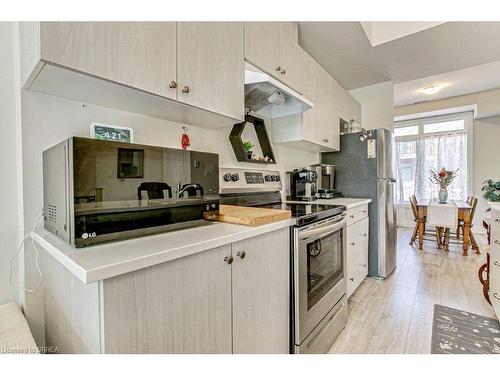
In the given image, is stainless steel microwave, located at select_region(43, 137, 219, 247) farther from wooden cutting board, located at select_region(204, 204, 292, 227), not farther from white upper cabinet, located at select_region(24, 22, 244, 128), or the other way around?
white upper cabinet, located at select_region(24, 22, 244, 128)

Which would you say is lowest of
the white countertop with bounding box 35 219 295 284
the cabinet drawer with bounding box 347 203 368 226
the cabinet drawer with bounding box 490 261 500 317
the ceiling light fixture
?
the cabinet drawer with bounding box 490 261 500 317

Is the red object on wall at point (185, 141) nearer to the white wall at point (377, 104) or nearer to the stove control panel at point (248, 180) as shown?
the stove control panel at point (248, 180)

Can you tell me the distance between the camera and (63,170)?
2.51 feet

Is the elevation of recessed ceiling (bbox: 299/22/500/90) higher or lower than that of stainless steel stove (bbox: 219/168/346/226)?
higher

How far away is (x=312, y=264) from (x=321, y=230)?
0.21 metres

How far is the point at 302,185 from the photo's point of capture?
2312 mm

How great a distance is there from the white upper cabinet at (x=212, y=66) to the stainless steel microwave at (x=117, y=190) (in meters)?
0.32

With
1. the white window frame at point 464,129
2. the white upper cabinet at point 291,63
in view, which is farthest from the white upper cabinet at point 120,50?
the white window frame at point 464,129

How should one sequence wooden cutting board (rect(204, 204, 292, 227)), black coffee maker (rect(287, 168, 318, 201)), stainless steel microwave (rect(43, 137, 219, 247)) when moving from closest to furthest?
stainless steel microwave (rect(43, 137, 219, 247)) → wooden cutting board (rect(204, 204, 292, 227)) → black coffee maker (rect(287, 168, 318, 201))

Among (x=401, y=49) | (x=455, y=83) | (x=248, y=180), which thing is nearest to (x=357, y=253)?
(x=248, y=180)

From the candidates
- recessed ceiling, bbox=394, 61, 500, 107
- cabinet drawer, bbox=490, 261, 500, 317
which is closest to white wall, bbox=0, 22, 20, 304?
cabinet drawer, bbox=490, 261, 500, 317

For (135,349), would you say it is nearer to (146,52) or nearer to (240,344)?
(240,344)

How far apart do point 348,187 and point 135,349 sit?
2631mm

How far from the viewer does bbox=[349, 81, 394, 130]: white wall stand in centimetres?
316
